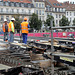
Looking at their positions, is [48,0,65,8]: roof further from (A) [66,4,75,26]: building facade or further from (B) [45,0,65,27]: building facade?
(A) [66,4,75,26]: building facade

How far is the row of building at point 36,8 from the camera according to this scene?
8419 cm

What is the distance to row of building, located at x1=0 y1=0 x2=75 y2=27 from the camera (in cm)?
8419

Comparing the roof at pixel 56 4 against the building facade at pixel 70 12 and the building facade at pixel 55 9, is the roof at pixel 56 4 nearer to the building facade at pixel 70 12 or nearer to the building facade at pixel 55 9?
the building facade at pixel 55 9

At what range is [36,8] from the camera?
9106 centimetres

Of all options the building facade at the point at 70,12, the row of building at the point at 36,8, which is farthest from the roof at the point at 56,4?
the building facade at the point at 70,12

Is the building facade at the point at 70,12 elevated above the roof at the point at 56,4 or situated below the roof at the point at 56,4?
below

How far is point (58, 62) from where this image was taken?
5.94 meters

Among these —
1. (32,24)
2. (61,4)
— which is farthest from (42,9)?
(32,24)

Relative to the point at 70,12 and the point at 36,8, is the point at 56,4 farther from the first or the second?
the point at 36,8

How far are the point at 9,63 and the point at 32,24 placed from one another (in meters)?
70.6

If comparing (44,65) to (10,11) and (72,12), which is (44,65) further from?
(72,12)

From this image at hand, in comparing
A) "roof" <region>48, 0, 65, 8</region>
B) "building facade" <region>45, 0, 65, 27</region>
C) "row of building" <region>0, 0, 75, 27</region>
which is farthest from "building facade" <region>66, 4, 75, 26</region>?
"roof" <region>48, 0, 65, 8</region>

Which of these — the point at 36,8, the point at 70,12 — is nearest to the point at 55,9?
the point at 70,12

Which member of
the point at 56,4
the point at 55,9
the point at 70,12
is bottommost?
the point at 70,12
